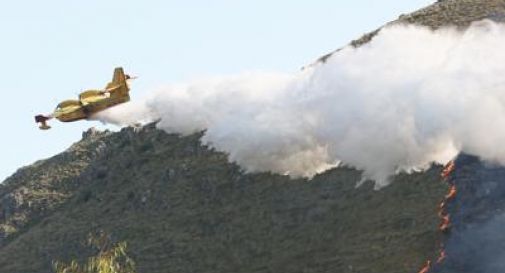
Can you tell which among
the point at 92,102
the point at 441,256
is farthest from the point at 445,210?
the point at 92,102

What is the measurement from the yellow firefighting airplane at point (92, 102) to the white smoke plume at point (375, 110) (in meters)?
4.39

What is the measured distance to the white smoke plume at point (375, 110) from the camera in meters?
63.8

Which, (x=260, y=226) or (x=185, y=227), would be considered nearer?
(x=260, y=226)

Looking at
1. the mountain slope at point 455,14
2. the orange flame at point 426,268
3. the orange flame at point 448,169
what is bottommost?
the orange flame at point 426,268

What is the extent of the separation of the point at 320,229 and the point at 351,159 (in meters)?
5.02

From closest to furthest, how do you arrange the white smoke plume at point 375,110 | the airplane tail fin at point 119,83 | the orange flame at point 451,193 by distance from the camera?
the white smoke plume at point 375,110 → the orange flame at point 451,193 → the airplane tail fin at point 119,83

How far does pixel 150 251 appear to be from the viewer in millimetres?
81875

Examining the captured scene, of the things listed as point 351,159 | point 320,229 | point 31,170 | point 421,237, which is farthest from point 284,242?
point 31,170

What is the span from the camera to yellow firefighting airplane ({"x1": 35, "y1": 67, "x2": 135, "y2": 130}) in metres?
71.9

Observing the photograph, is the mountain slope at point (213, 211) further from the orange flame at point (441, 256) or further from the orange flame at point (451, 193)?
the orange flame at point (441, 256)

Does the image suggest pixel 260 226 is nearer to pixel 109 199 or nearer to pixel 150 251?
pixel 150 251

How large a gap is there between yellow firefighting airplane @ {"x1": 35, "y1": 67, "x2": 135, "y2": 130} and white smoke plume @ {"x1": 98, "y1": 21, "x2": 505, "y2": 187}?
439 cm

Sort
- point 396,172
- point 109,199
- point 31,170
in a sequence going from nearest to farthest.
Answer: point 396,172 < point 109,199 < point 31,170

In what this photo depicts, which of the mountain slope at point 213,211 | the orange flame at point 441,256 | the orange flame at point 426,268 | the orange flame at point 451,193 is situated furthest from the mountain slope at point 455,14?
the orange flame at point 426,268
